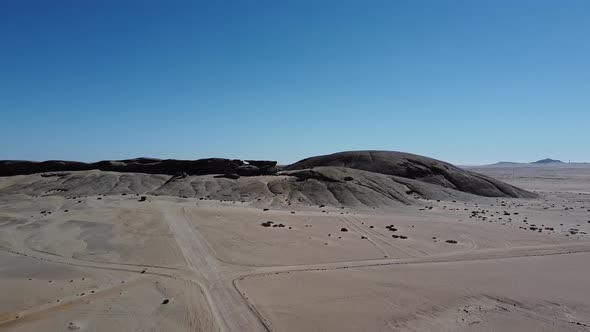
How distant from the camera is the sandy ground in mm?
9969

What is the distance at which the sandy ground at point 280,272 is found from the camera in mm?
9969

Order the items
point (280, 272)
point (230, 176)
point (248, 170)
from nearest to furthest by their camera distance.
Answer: point (280, 272), point (230, 176), point (248, 170)

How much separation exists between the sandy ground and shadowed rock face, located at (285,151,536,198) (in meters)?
20.8

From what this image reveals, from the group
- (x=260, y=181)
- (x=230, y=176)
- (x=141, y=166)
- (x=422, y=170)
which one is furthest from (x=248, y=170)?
(x=422, y=170)

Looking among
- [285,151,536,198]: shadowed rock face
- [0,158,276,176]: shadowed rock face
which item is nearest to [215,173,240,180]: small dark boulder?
[0,158,276,176]: shadowed rock face

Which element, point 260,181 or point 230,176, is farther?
point 230,176

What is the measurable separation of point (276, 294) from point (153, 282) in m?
3.66

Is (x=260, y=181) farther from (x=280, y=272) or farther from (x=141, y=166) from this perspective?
(x=280, y=272)

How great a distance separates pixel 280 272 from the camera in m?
14.0

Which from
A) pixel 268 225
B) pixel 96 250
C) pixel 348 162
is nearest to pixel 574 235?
pixel 268 225

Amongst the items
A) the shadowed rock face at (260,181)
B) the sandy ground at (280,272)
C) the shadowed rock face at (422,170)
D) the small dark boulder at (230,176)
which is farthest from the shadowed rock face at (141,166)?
the sandy ground at (280,272)

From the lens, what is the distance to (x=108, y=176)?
43781 mm

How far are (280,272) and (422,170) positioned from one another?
130 ft

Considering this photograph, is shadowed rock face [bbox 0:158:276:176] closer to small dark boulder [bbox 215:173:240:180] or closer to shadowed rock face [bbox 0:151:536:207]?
shadowed rock face [bbox 0:151:536:207]
